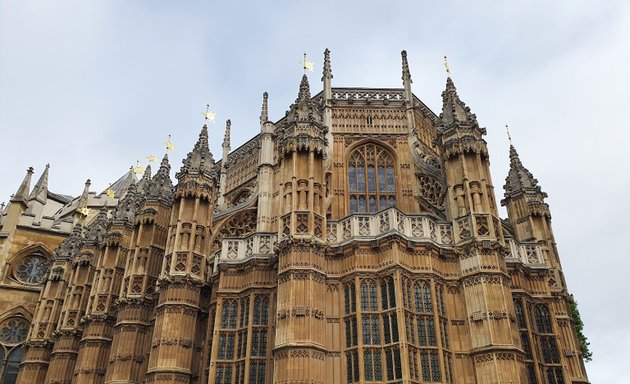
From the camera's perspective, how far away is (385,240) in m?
18.2

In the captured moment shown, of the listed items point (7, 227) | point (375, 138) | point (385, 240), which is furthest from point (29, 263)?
point (385, 240)

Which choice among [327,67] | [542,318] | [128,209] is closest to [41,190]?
[128,209]

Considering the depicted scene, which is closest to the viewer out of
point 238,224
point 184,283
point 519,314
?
point 519,314

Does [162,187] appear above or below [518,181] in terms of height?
above

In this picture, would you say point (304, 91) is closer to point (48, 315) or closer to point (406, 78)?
point (406, 78)

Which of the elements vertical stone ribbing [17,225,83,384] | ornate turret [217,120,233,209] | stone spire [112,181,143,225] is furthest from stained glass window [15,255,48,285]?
ornate turret [217,120,233,209]

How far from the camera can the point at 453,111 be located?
71.3ft

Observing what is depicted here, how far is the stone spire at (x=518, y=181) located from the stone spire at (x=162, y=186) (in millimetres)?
16446

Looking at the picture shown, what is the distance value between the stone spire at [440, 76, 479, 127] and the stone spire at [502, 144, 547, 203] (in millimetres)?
6405

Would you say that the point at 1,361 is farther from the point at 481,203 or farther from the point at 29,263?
the point at 481,203

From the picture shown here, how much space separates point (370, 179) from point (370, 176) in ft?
0.63

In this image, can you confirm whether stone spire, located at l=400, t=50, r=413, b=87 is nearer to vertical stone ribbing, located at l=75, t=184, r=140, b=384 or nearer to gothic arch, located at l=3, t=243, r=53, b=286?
vertical stone ribbing, located at l=75, t=184, r=140, b=384

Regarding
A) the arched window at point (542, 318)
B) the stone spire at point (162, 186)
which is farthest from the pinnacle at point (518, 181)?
the stone spire at point (162, 186)

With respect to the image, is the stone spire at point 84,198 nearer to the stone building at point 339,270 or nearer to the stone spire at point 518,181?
the stone building at point 339,270
